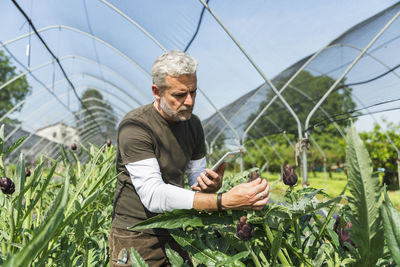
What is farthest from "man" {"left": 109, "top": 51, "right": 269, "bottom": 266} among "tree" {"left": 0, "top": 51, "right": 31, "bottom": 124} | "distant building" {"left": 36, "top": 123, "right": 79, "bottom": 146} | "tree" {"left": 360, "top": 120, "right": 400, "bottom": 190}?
"tree" {"left": 0, "top": 51, "right": 31, "bottom": 124}

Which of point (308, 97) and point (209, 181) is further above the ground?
point (308, 97)

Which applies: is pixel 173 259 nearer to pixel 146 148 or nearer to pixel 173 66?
pixel 146 148

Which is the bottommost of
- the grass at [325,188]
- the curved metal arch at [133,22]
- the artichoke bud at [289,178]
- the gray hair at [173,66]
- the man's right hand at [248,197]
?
the grass at [325,188]

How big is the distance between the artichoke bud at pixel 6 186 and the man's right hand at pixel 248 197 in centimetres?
69

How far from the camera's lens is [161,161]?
1.30 meters

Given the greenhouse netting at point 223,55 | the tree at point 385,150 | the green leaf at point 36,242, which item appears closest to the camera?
the green leaf at point 36,242

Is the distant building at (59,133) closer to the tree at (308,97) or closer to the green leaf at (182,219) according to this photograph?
the tree at (308,97)

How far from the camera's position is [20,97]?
27141 mm

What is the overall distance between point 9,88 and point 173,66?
2887 cm

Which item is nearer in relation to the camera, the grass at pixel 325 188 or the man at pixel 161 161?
the man at pixel 161 161

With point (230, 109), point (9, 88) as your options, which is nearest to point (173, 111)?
point (230, 109)

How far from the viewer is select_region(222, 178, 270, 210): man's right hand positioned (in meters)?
0.80

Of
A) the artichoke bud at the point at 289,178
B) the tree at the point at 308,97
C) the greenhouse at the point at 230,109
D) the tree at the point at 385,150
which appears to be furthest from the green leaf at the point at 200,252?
the tree at the point at 385,150

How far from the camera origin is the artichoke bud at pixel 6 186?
1.04 meters
